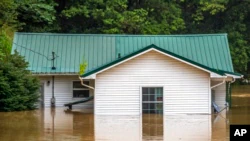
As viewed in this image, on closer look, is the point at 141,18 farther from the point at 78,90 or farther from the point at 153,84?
the point at 153,84

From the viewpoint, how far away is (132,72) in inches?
1070

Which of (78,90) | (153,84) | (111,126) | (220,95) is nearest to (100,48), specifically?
(78,90)

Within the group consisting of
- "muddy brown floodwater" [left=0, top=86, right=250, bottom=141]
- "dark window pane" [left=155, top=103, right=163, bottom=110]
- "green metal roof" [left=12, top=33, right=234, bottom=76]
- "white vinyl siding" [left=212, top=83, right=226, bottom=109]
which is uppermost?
"green metal roof" [left=12, top=33, right=234, bottom=76]

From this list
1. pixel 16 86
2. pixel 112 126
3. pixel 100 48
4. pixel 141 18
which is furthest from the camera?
pixel 141 18

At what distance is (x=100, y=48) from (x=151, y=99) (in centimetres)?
745

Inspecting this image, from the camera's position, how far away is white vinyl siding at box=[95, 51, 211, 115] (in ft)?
88.8

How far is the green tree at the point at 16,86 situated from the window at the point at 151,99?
575 centimetres

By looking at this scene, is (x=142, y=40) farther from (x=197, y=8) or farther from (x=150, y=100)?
(x=197, y=8)

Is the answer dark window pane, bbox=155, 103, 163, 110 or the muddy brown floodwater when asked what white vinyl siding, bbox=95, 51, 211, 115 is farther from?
the muddy brown floodwater

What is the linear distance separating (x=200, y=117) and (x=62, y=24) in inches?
944

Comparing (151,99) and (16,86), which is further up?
(16,86)

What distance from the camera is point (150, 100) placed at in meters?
27.3

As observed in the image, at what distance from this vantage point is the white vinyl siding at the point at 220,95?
3105 cm

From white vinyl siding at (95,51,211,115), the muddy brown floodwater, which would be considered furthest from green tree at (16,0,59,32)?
white vinyl siding at (95,51,211,115)
